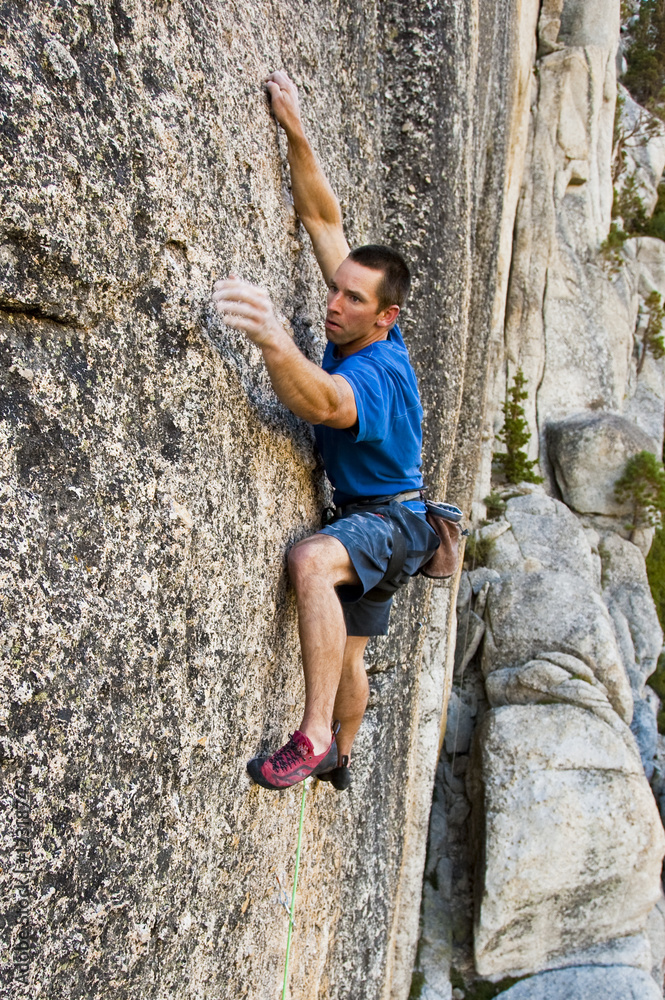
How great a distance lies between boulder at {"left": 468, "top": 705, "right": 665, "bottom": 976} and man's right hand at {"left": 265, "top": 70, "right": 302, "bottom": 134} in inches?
351

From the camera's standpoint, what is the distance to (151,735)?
250 cm

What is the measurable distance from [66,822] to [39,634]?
529mm

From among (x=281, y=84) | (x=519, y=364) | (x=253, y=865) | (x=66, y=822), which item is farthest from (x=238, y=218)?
(x=519, y=364)

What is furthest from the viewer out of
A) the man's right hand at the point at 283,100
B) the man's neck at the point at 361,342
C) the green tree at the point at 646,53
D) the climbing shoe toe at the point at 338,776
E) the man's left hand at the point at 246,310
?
the green tree at the point at 646,53

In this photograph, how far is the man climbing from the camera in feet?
9.45

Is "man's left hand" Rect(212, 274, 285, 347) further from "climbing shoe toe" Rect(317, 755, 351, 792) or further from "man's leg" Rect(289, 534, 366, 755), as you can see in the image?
"climbing shoe toe" Rect(317, 755, 351, 792)

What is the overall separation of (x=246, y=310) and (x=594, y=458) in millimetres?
12910

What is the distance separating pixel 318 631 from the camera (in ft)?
10.2

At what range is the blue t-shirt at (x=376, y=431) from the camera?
3217 millimetres

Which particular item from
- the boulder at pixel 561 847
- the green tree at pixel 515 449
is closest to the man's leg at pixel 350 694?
the boulder at pixel 561 847

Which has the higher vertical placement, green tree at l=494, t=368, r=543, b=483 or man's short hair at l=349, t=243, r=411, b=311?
green tree at l=494, t=368, r=543, b=483

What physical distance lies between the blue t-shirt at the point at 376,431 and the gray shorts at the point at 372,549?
146 mm

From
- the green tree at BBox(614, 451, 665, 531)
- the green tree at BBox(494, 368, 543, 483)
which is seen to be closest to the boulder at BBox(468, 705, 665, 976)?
the green tree at BBox(494, 368, 543, 483)

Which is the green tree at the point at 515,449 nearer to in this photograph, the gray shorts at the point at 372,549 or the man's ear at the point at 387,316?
the gray shorts at the point at 372,549
